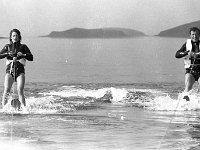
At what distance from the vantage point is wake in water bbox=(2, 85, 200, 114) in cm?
1602

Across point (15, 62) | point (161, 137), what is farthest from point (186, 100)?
point (161, 137)

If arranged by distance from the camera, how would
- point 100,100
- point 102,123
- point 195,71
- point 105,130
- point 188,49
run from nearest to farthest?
point 105,130 → point 102,123 → point 188,49 → point 195,71 → point 100,100

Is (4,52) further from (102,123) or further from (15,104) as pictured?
(102,123)

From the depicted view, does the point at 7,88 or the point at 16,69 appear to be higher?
the point at 16,69

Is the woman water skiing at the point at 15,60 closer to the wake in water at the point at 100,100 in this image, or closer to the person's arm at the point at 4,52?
the person's arm at the point at 4,52

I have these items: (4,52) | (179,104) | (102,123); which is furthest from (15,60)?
(179,104)

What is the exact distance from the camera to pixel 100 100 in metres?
18.3

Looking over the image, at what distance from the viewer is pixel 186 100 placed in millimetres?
16266

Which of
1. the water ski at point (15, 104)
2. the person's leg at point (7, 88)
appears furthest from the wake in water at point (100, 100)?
the person's leg at point (7, 88)

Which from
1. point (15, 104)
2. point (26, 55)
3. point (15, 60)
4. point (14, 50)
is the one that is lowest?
point (15, 104)

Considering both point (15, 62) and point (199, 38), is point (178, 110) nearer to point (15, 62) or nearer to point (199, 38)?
point (199, 38)

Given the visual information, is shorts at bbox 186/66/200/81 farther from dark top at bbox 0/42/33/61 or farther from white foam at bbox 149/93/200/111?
dark top at bbox 0/42/33/61

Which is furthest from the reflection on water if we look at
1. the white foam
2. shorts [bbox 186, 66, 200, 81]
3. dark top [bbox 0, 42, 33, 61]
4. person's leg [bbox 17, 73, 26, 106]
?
dark top [bbox 0, 42, 33, 61]

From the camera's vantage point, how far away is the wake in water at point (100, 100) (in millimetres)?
16016
